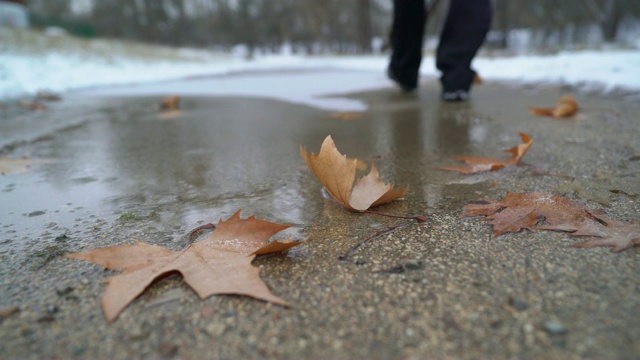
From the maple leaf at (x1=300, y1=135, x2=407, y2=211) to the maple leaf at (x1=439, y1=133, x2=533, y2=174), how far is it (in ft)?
1.23

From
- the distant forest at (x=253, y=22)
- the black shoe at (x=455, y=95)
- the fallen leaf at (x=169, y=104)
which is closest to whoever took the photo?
the black shoe at (x=455, y=95)

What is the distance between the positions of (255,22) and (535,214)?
142 ft

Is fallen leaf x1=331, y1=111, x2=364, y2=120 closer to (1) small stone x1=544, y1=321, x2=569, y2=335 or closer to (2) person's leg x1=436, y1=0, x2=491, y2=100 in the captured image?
(2) person's leg x1=436, y1=0, x2=491, y2=100

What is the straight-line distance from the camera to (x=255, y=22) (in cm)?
4084

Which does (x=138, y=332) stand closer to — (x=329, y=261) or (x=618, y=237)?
(x=329, y=261)

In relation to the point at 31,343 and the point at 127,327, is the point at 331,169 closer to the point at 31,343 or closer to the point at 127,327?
the point at 127,327

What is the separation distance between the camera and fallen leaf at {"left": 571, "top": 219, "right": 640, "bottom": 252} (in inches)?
30.2

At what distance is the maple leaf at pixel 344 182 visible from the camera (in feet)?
3.18

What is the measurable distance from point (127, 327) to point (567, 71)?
461cm

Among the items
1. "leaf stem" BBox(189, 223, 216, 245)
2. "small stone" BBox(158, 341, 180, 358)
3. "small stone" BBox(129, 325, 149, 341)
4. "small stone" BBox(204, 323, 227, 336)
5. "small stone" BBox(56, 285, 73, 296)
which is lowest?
"small stone" BBox(158, 341, 180, 358)

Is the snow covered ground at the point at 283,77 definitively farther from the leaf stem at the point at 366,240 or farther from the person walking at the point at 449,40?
the leaf stem at the point at 366,240

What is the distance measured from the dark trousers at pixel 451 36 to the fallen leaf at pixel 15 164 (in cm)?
224

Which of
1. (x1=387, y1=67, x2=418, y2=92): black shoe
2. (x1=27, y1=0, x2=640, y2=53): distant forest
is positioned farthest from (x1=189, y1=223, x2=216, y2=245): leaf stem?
(x1=27, y1=0, x2=640, y2=53): distant forest

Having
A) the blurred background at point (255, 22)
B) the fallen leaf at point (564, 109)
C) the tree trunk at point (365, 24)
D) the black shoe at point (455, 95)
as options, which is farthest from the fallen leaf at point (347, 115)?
the blurred background at point (255, 22)
